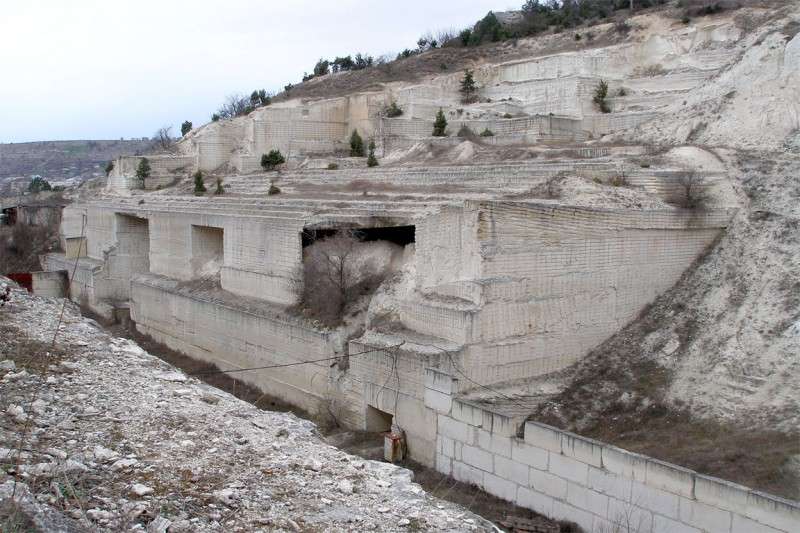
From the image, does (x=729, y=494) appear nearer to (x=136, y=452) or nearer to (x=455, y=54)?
(x=136, y=452)

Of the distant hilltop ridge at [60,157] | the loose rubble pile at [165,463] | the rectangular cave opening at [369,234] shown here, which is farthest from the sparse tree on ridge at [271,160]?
the distant hilltop ridge at [60,157]

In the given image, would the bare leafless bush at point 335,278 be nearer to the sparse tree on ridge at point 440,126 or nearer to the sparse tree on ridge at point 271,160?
the sparse tree on ridge at point 440,126

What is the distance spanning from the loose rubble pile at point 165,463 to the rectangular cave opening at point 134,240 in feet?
56.7

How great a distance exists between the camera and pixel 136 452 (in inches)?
207

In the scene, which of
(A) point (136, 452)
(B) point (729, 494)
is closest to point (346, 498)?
(A) point (136, 452)

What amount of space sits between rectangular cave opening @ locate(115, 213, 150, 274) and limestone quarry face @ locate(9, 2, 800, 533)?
20 cm

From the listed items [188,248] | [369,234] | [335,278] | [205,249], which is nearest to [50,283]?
[188,248]

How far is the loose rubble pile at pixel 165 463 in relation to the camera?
4.48 meters

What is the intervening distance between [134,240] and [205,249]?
18.0ft

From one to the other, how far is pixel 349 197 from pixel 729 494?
12591 millimetres

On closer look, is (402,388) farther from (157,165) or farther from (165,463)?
(157,165)

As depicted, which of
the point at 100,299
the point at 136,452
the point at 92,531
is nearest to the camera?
the point at 92,531

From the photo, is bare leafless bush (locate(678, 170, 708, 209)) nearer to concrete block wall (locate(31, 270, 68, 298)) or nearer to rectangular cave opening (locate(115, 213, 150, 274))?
rectangular cave opening (locate(115, 213, 150, 274))

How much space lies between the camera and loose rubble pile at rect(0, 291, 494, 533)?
448 cm
